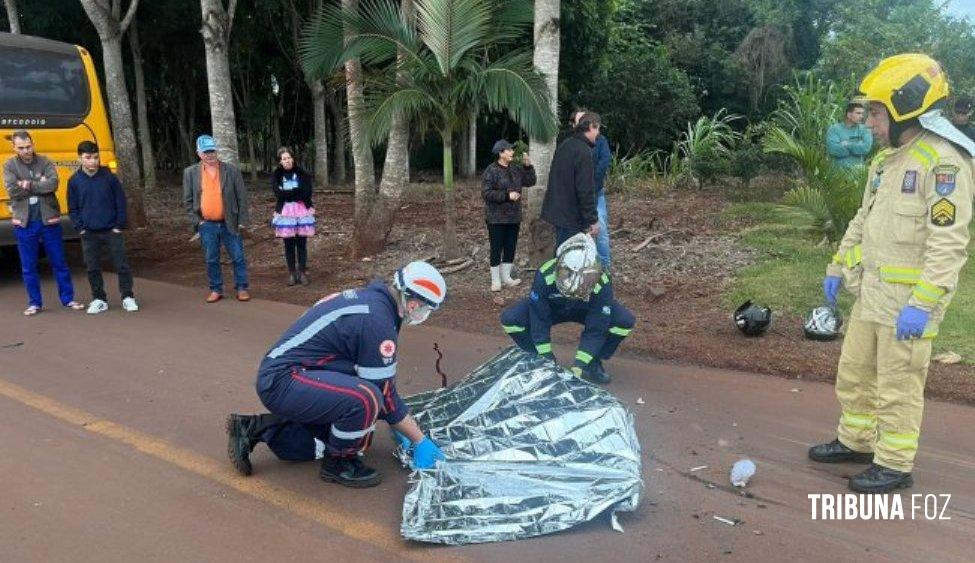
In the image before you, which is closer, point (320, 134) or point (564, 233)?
point (564, 233)

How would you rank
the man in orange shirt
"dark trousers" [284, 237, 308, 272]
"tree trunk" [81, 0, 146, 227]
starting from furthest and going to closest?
"tree trunk" [81, 0, 146, 227]
"dark trousers" [284, 237, 308, 272]
the man in orange shirt

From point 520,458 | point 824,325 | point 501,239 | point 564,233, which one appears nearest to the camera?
point 520,458

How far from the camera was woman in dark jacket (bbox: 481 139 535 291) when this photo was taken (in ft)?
26.5

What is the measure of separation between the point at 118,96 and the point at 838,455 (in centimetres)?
1220

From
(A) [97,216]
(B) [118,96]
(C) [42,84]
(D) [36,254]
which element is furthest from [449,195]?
(B) [118,96]

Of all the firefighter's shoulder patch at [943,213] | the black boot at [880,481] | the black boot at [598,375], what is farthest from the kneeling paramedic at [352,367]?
the firefighter's shoulder patch at [943,213]

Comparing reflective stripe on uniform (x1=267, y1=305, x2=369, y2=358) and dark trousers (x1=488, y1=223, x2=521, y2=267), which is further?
dark trousers (x1=488, y1=223, x2=521, y2=267)

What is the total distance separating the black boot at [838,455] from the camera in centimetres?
418

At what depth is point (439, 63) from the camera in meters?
8.52

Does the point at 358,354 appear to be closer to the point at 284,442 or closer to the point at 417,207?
the point at 284,442

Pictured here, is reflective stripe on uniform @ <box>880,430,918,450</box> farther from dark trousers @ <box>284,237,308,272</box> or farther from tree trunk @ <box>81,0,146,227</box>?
tree trunk @ <box>81,0,146,227</box>

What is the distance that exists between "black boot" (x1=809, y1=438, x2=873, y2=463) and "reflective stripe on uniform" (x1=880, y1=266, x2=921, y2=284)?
38.6 inches

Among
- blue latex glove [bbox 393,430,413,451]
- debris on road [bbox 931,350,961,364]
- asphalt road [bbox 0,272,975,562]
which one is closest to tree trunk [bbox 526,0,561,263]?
asphalt road [bbox 0,272,975,562]

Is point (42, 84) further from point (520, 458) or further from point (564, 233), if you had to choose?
point (520, 458)
